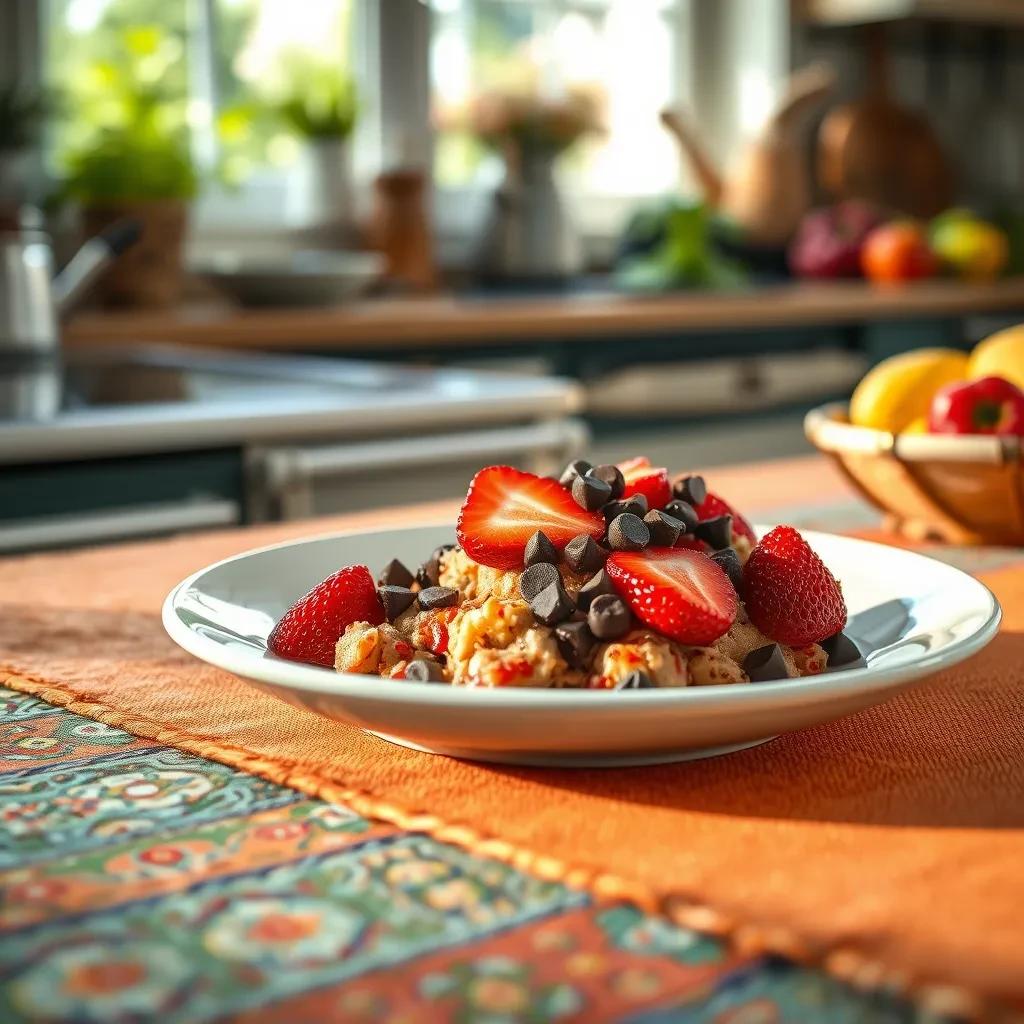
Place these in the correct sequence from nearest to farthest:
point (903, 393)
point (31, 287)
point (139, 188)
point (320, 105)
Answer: point (903, 393) < point (31, 287) < point (139, 188) < point (320, 105)

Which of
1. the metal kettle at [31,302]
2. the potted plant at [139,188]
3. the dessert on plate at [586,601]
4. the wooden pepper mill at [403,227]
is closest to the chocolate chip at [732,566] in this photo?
the dessert on plate at [586,601]

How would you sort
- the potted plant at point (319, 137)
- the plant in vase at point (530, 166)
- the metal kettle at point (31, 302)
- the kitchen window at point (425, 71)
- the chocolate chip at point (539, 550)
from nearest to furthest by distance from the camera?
the chocolate chip at point (539, 550), the metal kettle at point (31, 302), the kitchen window at point (425, 71), the potted plant at point (319, 137), the plant in vase at point (530, 166)

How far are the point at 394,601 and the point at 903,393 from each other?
642 millimetres

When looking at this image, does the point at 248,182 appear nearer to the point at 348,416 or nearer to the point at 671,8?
the point at 671,8

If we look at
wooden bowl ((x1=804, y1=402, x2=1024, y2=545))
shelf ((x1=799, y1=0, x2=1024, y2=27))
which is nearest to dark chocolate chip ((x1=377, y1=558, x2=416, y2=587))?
wooden bowl ((x1=804, y1=402, x2=1024, y2=545))

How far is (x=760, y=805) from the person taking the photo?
56 centimetres

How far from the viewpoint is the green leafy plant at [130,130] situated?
289 centimetres

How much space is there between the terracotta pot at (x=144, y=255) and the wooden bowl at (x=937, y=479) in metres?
2.05

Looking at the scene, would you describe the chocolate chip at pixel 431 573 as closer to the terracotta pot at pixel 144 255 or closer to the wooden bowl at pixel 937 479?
the wooden bowl at pixel 937 479

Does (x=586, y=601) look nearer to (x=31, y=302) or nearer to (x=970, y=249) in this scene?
(x=31, y=302)

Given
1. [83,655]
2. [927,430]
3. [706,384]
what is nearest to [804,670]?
[83,655]

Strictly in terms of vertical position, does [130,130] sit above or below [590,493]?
above

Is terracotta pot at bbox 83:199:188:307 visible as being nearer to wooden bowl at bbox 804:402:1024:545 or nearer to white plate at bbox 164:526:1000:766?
wooden bowl at bbox 804:402:1024:545

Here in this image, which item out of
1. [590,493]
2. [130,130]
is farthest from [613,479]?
[130,130]
